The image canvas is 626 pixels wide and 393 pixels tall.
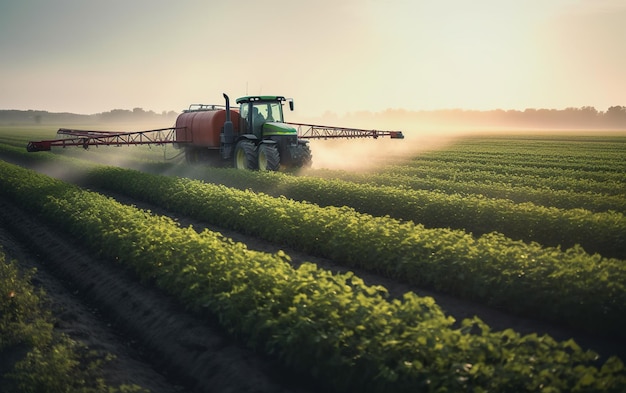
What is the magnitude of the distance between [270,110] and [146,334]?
15.4m

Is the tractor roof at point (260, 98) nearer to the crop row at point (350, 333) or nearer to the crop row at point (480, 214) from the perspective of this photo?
the crop row at point (480, 214)

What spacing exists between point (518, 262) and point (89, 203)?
1051 cm

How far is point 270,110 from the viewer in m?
22.2

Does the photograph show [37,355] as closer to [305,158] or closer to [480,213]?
[480,213]

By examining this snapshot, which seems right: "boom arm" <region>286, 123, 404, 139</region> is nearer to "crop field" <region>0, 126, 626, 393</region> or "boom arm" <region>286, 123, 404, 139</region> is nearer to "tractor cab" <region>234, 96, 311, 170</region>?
"tractor cab" <region>234, 96, 311, 170</region>

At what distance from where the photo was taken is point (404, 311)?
19.5ft

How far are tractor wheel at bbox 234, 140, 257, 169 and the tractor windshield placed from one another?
132cm

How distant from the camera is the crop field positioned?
529cm

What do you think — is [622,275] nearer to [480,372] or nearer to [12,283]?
[480,372]

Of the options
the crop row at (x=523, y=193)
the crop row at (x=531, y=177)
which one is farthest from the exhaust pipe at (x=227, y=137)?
the crop row at (x=531, y=177)

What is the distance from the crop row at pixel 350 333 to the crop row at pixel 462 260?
109 cm

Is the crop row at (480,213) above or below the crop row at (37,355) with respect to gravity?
above

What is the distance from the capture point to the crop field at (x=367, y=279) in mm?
5293

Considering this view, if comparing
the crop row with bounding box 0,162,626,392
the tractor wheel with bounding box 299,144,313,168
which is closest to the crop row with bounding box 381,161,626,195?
the tractor wheel with bounding box 299,144,313,168
